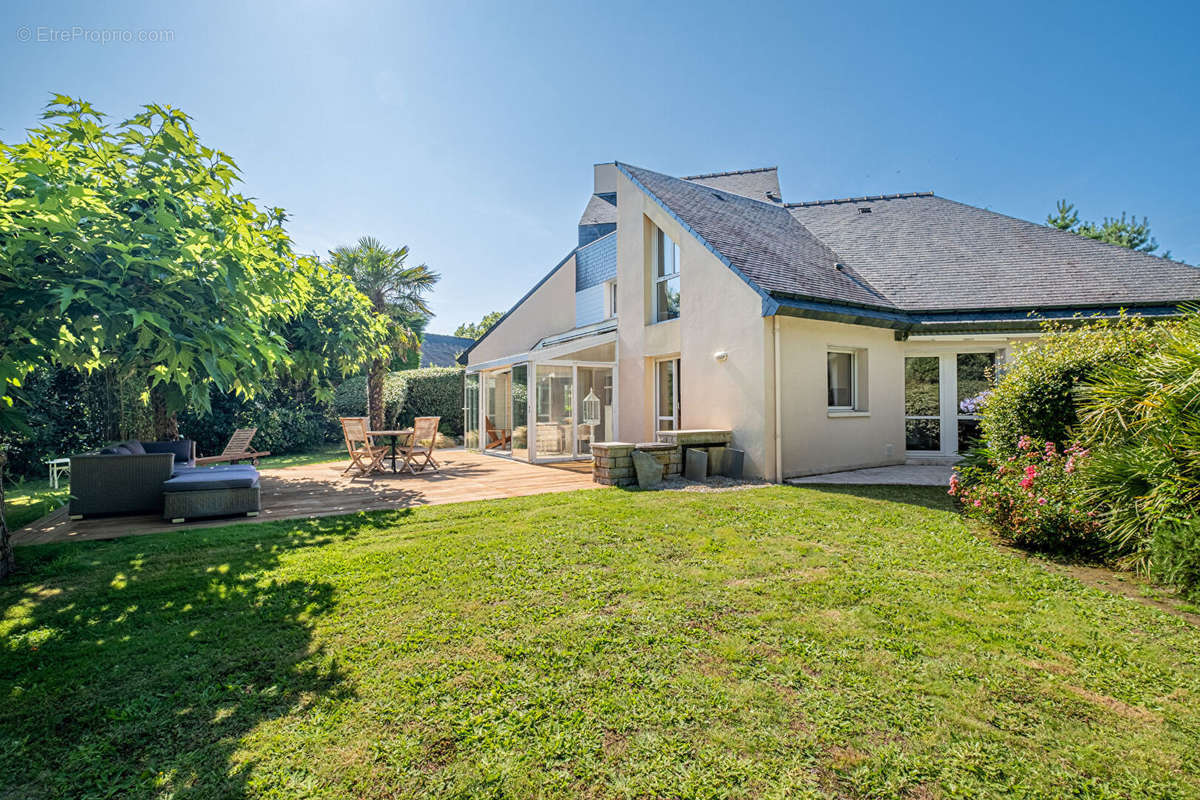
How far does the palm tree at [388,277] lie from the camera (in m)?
21.4

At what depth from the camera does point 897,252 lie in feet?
45.0

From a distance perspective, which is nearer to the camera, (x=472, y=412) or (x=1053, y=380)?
(x=1053, y=380)

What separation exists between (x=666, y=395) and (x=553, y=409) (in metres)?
3.23

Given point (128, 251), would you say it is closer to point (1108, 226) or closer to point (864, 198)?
point (864, 198)

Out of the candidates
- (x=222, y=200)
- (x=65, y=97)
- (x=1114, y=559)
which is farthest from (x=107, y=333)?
(x=1114, y=559)

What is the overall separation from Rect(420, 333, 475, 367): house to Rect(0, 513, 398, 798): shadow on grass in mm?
47660

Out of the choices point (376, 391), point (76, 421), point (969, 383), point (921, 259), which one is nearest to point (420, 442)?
point (376, 391)

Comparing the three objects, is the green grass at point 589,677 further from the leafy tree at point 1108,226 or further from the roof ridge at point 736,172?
the leafy tree at point 1108,226

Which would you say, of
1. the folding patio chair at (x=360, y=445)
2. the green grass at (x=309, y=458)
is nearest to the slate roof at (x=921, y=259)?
the folding patio chair at (x=360, y=445)

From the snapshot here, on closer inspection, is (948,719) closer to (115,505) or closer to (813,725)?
(813,725)

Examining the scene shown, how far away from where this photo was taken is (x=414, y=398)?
2100cm

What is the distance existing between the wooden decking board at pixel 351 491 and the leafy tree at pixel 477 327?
142 feet

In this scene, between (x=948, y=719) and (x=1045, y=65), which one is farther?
(x=1045, y=65)

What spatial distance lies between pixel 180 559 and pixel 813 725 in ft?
19.6
